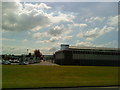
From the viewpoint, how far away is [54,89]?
55.5 feet

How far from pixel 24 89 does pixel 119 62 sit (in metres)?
80.9

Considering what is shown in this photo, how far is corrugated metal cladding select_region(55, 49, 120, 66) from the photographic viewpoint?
9262cm

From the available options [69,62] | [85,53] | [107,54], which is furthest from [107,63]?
[69,62]

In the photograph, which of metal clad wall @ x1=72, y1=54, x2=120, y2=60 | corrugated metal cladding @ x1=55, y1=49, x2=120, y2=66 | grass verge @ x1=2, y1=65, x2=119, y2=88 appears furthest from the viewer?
metal clad wall @ x1=72, y1=54, x2=120, y2=60

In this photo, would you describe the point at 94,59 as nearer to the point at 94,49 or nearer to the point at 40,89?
the point at 94,49

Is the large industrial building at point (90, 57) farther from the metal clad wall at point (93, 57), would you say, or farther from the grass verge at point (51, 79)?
the grass verge at point (51, 79)

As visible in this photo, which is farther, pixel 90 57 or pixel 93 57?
pixel 90 57

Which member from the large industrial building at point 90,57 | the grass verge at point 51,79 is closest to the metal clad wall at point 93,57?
the large industrial building at point 90,57

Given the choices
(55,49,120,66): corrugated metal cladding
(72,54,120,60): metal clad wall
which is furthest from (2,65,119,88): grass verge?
(72,54,120,60): metal clad wall

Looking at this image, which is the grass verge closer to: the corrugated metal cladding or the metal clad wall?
the corrugated metal cladding

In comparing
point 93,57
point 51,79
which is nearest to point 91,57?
point 93,57

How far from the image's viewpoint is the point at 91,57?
308ft

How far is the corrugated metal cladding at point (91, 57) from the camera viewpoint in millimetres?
92625

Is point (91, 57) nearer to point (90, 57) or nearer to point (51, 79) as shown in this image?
point (90, 57)
